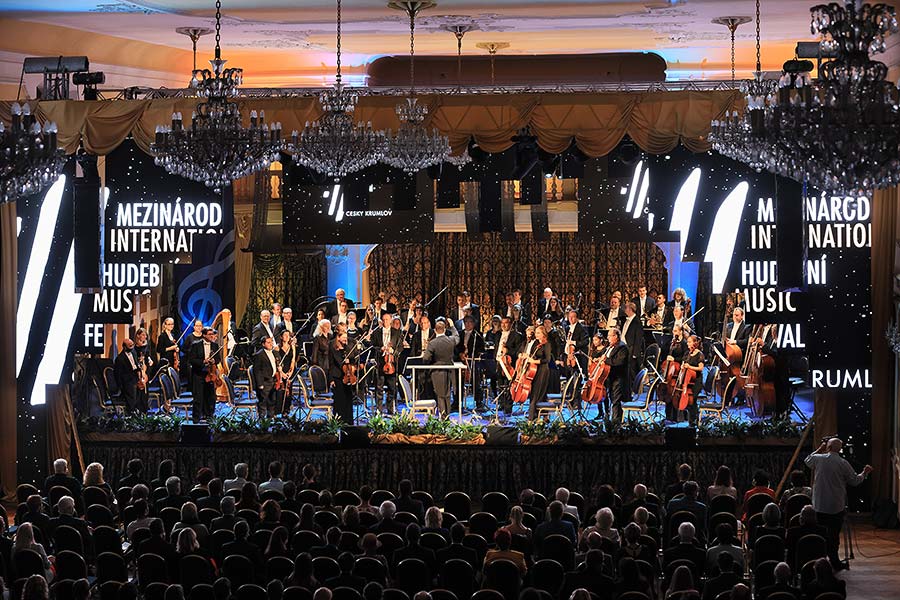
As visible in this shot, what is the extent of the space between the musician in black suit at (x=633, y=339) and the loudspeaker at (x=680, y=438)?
230cm

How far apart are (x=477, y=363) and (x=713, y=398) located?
11.3 feet

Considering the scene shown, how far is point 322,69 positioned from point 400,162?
754 cm

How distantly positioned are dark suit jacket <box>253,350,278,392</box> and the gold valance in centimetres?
342

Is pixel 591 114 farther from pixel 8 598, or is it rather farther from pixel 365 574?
pixel 8 598

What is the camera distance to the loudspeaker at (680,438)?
17359mm

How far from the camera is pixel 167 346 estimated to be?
19781 mm

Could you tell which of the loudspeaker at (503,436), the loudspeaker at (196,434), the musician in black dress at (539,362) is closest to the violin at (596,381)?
the musician in black dress at (539,362)

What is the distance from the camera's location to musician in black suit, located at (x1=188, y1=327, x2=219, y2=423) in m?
18.8

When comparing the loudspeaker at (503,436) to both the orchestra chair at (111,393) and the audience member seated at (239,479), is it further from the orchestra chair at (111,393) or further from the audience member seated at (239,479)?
the orchestra chair at (111,393)

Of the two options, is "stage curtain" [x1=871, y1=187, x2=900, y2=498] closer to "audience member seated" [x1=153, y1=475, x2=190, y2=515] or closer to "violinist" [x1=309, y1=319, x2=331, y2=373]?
"violinist" [x1=309, y1=319, x2=331, y2=373]

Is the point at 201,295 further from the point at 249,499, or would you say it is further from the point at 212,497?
the point at 249,499

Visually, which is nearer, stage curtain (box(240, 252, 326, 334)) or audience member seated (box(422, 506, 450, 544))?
audience member seated (box(422, 506, 450, 544))

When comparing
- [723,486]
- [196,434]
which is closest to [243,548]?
[723,486]

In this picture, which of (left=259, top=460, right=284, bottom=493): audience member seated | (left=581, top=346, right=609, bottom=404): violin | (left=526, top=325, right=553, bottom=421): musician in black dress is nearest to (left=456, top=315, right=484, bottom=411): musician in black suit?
(left=526, top=325, right=553, bottom=421): musician in black dress
